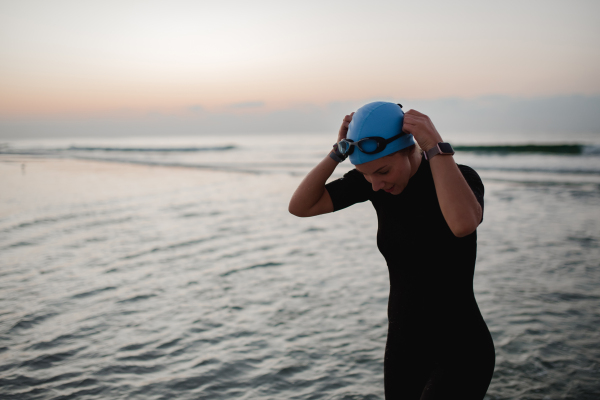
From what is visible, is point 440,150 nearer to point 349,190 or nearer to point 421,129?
point 421,129

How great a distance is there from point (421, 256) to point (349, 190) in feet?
1.81

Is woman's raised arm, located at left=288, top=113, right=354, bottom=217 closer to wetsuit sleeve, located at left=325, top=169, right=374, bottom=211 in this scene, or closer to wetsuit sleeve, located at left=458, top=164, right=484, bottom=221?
wetsuit sleeve, located at left=325, top=169, right=374, bottom=211

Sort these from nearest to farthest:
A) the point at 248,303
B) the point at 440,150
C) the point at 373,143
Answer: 1. the point at 440,150
2. the point at 373,143
3. the point at 248,303

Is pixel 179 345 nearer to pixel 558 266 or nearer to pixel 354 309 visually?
pixel 354 309

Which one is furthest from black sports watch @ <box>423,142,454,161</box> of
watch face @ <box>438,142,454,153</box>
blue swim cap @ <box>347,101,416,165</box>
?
blue swim cap @ <box>347,101,416,165</box>

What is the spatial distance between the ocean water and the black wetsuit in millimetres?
1947

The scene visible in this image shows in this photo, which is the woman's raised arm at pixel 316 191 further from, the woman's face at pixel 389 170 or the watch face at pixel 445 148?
the watch face at pixel 445 148

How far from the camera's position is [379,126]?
1.87 metres

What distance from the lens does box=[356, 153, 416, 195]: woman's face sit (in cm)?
191

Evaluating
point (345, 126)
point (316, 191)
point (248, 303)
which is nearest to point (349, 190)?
point (316, 191)

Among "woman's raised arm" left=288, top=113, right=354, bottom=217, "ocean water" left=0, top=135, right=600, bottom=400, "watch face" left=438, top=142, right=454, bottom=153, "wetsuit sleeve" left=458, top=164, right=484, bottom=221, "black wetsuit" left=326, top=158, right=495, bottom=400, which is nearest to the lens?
"watch face" left=438, top=142, right=454, bottom=153

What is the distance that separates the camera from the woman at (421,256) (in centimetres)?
187

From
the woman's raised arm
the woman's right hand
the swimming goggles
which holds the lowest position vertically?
the woman's raised arm

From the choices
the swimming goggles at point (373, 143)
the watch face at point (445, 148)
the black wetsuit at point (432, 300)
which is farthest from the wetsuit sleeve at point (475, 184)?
the swimming goggles at point (373, 143)
